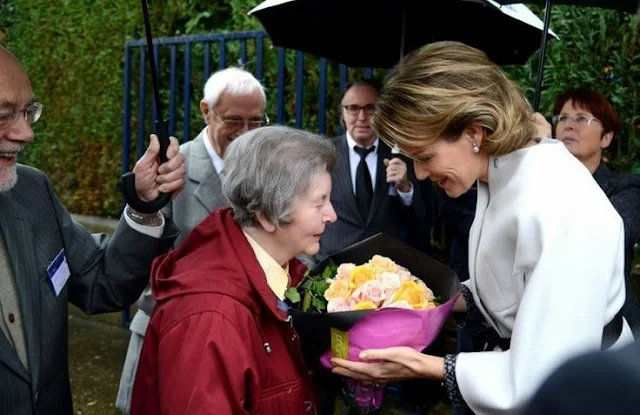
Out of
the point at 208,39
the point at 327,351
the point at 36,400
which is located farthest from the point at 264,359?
the point at 208,39

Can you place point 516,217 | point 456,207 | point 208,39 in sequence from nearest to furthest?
point 516,217
point 456,207
point 208,39

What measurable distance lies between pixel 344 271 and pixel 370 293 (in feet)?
0.61

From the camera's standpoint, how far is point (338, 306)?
2307 mm

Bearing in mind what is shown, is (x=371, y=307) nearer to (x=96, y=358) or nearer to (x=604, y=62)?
(x=604, y=62)

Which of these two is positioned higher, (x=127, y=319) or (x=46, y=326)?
(x=46, y=326)

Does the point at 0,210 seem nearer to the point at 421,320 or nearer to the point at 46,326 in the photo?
the point at 46,326

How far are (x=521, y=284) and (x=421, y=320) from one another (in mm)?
318

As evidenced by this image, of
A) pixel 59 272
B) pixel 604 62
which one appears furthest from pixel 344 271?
pixel 604 62

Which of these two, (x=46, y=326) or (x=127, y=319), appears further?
(x=127, y=319)

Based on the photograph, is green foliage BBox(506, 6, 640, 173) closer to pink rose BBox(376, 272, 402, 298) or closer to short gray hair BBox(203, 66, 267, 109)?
short gray hair BBox(203, 66, 267, 109)

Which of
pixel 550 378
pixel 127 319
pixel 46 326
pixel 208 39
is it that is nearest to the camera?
pixel 550 378

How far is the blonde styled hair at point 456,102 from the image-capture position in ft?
7.08

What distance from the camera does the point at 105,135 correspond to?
765cm

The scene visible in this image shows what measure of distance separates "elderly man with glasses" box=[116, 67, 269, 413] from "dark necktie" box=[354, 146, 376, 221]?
64 cm
